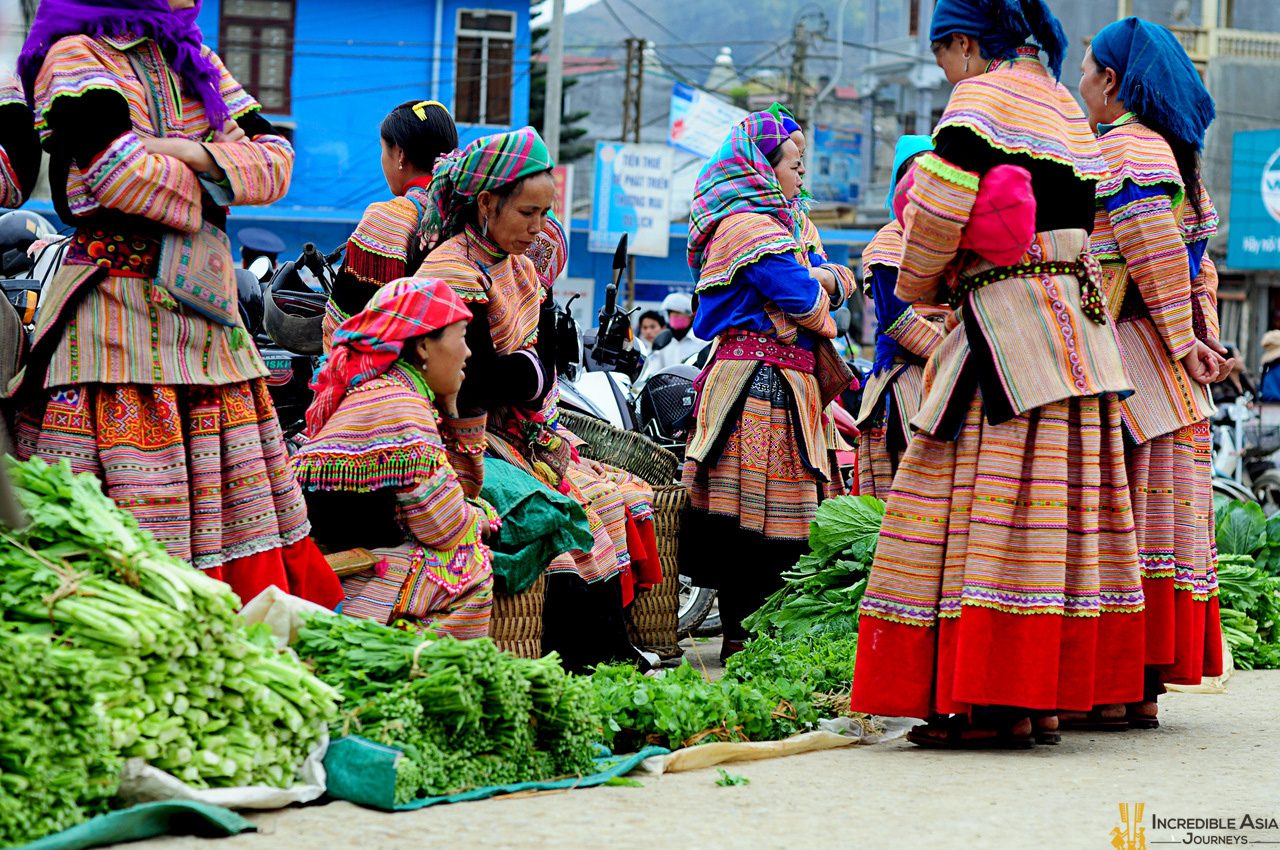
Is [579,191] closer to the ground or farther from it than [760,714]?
farther from it

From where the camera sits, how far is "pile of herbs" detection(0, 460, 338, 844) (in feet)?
9.52

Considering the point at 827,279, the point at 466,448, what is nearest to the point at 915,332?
the point at 827,279

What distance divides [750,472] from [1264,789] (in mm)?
2822

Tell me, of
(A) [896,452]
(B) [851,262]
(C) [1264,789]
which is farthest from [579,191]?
(C) [1264,789]

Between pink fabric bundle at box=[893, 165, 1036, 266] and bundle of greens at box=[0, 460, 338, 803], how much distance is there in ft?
7.49

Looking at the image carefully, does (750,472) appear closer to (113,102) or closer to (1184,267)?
(1184,267)

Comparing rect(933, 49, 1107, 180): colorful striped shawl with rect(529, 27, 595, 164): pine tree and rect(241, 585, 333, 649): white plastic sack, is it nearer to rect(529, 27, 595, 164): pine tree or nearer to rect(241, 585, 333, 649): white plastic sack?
rect(241, 585, 333, 649): white plastic sack

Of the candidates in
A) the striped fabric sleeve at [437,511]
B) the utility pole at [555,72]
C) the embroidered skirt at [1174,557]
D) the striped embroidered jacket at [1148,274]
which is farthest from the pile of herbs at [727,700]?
the utility pole at [555,72]

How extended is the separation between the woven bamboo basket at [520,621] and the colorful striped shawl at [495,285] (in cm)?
83

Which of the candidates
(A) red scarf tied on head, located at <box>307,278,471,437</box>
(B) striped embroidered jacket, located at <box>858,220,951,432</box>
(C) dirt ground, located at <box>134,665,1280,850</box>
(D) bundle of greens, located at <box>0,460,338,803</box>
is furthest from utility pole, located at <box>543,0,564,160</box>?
(D) bundle of greens, located at <box>0,460,338,803</box>

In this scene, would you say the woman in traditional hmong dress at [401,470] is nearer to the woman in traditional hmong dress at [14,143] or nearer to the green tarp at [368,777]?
the green tarp at [368,777]

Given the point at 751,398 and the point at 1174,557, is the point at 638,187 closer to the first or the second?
the point at 751,398

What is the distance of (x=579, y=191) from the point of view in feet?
170

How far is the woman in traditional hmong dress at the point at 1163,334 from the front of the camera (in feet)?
15.7
